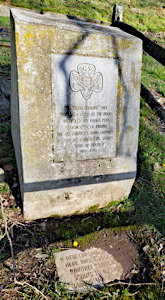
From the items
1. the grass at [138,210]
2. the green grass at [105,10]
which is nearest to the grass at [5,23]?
the green grass at [105,10]

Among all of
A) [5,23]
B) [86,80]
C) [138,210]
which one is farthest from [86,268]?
[5,23]

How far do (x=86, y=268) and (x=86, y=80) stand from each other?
1974mm

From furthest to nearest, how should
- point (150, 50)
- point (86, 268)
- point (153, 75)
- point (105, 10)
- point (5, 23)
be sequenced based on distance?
point (105, 10), point (5, 23), point (153, 75), point (150, 50), point (86, 268)

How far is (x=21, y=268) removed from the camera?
2082mm

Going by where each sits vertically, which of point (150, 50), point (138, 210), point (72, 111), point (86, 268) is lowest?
point (86, 268)

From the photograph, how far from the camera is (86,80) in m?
2.58

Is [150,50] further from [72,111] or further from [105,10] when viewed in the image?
[105,10]

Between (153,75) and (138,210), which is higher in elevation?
(153,75)

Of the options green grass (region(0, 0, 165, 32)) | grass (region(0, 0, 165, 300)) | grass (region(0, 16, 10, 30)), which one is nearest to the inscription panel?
grass (region(0, 0, 165, 300))

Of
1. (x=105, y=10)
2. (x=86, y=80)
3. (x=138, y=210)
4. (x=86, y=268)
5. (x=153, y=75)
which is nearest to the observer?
(x=86, y=268)

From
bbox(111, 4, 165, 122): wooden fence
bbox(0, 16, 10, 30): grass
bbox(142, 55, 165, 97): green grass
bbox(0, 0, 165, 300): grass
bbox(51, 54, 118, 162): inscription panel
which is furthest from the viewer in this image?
bbox(0, 16, 10, 30): grass

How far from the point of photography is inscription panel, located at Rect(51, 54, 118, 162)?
2.48 m

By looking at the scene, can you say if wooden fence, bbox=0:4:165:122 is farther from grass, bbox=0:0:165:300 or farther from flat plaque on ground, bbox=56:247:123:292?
flat plaque on ground, bbox=56:247:123:292

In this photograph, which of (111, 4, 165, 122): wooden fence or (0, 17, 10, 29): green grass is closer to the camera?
(111, 4, 165, 122): wooden fence
